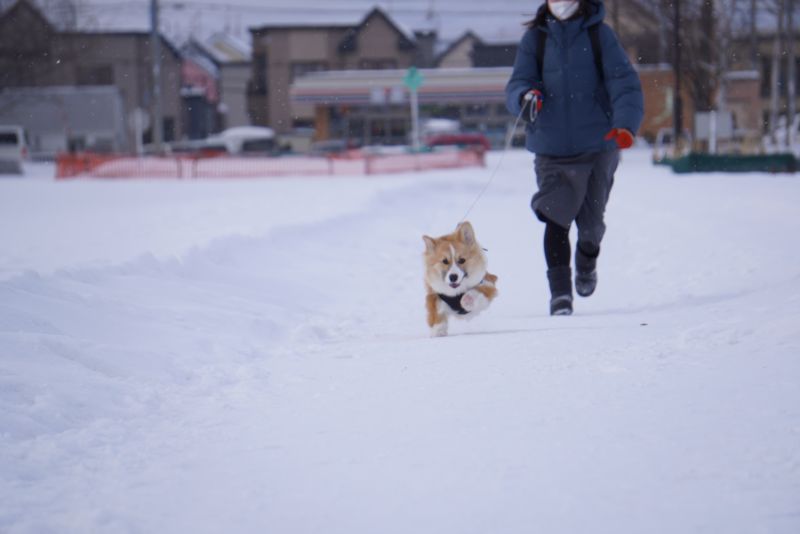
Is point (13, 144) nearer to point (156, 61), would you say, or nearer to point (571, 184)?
point (156, 61)

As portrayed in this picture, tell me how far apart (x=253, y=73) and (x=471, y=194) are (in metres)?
43.1

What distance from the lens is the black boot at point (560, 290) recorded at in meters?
5.03

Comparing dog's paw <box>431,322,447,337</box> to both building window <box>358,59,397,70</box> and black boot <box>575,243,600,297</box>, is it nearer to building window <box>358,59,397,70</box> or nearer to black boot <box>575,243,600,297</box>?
black boot <box>575,243,600,297</box>

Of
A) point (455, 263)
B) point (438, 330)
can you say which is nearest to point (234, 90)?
point (455, 263)

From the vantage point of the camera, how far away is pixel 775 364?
3.02 meters

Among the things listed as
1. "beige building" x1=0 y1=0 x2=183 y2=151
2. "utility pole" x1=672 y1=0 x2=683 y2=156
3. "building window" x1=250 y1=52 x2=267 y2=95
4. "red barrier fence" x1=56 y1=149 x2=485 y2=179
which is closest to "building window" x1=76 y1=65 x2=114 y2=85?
"beige building" x1=0 y1=0 x2=183 y2=151

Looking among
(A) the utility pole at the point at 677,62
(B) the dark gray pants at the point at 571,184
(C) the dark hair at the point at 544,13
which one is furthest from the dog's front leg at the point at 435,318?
(A) the utility pole at the point at 677,62

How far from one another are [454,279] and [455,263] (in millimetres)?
124

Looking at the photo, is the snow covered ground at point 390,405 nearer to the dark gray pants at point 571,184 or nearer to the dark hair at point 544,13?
the dark gray pants at point 571,184

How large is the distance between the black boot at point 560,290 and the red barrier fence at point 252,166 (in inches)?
851

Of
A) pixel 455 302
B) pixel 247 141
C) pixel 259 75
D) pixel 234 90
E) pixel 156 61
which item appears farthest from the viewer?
pixel 234 90

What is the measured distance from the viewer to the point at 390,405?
3049mm

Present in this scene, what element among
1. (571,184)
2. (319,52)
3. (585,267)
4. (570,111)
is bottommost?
(585,267)

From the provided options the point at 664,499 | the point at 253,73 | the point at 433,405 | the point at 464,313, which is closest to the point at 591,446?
the point at 664,499
